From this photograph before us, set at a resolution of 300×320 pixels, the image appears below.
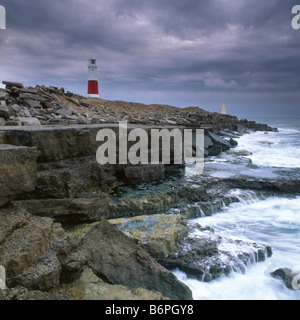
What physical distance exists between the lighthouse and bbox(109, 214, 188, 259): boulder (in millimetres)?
28847

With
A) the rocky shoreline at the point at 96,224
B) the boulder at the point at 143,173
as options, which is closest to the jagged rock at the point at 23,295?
the rocky shoreline at the point at 96,224

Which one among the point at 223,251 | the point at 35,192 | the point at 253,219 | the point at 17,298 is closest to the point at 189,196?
the point at 253,219

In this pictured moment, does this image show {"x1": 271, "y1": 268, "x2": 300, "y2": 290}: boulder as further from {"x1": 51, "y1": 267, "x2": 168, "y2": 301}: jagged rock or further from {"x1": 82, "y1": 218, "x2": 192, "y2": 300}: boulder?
{"x1": 51, "y1": 267, "x2": 168, "y2": 301}: jagged rock

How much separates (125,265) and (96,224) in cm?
83

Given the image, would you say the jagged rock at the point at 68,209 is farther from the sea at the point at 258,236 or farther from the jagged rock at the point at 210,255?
the sea at the point at 258,236

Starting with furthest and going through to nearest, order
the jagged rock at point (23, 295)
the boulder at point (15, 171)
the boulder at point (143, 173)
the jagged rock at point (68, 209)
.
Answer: the boulder at point (143, 173)
the jagged rock at point (68, 209)
the boulder at point (15, 171)
the jagged rock at point (23, 295)

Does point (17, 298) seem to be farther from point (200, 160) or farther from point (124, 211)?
point (200, 160)

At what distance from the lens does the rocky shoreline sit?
2559mm

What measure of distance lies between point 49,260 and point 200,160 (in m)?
7.25

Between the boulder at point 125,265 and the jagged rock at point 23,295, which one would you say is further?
the boulder at point 125,265

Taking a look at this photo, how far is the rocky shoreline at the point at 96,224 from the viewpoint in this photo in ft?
8.39

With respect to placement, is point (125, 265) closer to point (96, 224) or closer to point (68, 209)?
point (96, 224)

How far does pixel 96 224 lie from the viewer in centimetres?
368

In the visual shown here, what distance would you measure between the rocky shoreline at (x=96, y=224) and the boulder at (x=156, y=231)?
0.01 metres
